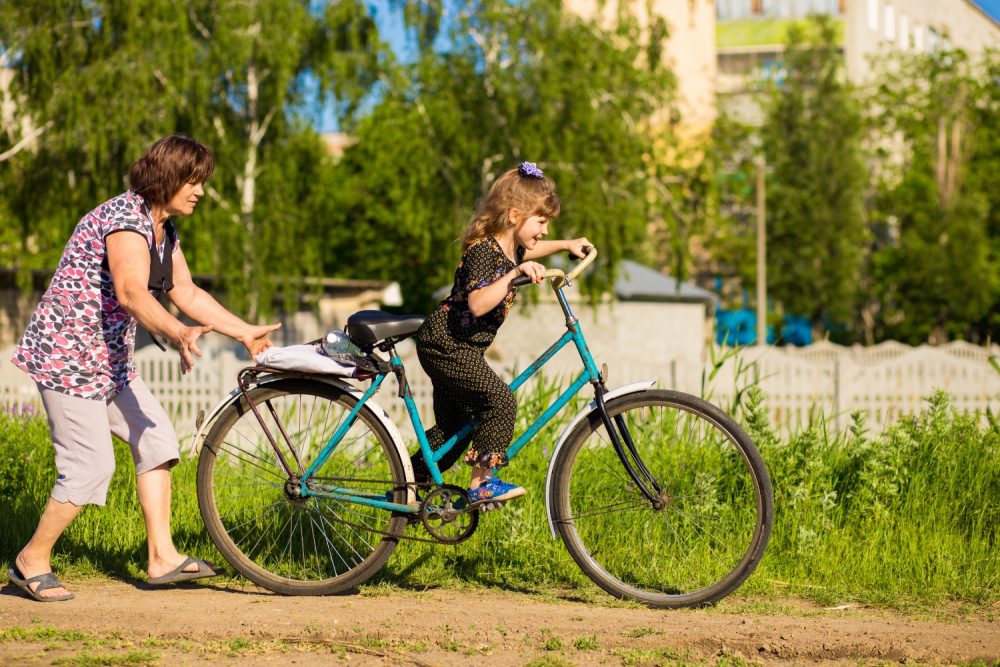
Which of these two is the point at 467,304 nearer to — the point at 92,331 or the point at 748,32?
the point at 92,331

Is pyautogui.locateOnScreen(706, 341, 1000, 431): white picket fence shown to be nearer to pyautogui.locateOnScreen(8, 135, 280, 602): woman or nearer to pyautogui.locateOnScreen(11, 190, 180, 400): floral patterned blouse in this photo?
pyautogui.locateOnScreen(8, 135, 280, 602): woman

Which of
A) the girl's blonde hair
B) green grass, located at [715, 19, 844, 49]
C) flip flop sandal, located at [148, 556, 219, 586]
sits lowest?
flip flop sandal, located at [148, 556, 219, 586]

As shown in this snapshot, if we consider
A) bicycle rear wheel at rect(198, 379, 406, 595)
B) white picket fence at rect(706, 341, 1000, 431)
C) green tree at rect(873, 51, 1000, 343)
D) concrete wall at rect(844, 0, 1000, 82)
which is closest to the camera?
bicycle rear wheel at rect(198, 379, 406, 595)

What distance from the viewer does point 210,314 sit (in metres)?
4.88

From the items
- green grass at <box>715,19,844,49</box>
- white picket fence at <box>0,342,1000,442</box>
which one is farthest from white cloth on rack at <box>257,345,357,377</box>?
green grass at <box>715,19,844,49</box>

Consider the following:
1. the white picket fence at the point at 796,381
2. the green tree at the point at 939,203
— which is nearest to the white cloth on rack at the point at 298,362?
the white picket fence at the point at 796,381

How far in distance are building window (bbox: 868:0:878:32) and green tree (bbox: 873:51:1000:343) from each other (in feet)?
29.5

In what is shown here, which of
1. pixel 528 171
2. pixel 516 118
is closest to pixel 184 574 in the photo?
pixel 528 171

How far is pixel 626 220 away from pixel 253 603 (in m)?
19.8

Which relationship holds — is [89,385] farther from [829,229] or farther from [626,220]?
[829,229]

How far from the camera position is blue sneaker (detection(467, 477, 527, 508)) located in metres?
4.77

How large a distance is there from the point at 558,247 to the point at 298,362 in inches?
43.0

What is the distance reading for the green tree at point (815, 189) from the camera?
4322 centimetres

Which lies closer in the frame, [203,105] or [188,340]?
[188,340]
